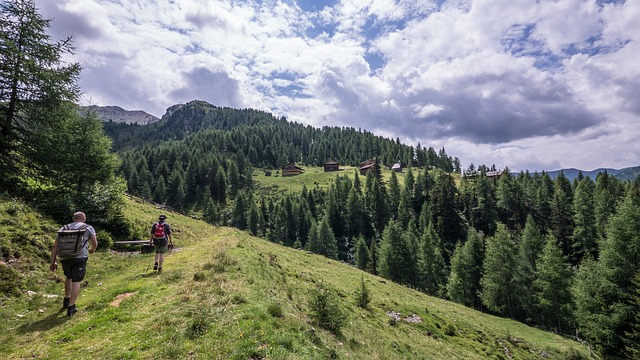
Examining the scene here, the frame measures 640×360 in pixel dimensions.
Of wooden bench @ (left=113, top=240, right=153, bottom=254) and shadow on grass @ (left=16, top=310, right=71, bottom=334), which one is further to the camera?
wooden bench @ (left=113, top=240, right=153, bottom=254)

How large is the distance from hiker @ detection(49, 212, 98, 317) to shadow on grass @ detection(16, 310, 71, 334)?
0.26m

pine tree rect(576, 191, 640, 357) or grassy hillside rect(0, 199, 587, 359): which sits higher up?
grassy hillside rect(0, 199, 587, 359)

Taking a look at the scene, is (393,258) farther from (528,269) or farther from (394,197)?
(394,197)

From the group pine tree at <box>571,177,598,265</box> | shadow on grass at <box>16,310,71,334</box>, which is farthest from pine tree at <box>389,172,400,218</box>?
shadow on grass at <box>16,310,71,334</box>

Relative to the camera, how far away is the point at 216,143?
198m

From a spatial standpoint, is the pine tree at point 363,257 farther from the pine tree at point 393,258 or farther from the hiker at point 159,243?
the hiker at point 159,243

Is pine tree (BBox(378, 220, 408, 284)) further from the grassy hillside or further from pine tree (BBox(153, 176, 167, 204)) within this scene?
pine tree (BBox(153, 176, 167, 204))

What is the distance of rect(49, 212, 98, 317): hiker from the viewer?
10.5 meters

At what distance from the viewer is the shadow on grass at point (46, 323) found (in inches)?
379

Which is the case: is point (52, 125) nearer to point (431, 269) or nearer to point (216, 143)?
point (431, 269)

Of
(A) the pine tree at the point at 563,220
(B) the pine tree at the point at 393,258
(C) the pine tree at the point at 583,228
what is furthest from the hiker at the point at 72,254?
(A) the pine tree at the point at 563,220

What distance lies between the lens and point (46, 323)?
1012 cm

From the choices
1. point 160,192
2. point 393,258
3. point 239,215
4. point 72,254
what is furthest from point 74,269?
point 160,192

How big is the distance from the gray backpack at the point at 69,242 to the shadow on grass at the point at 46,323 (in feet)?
7.41
